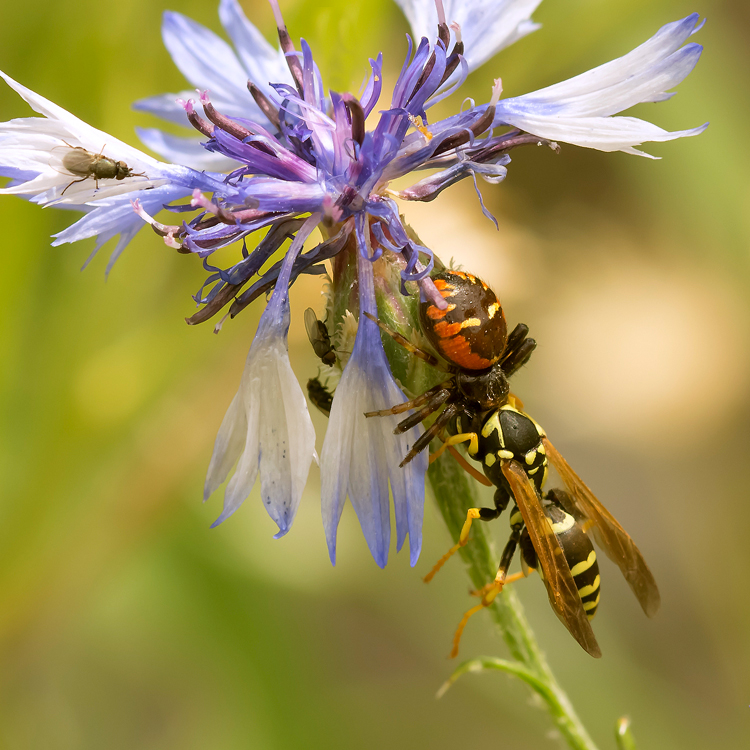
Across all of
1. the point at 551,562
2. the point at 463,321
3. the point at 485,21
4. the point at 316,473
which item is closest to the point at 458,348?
the point at 463,321

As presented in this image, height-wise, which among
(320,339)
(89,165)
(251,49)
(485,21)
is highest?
(485,21)

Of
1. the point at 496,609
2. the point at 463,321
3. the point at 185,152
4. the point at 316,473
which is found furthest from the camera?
the point at 316,473

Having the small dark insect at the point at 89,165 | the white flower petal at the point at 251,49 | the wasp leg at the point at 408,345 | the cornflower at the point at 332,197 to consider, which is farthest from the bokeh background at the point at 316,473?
the wasp leg at the point at 408,345

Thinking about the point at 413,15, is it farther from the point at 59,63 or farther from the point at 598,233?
the point at 598,233

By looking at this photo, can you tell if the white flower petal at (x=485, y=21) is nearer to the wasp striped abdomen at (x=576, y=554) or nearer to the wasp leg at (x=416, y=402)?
the wasp leg at (x=416, y=402)

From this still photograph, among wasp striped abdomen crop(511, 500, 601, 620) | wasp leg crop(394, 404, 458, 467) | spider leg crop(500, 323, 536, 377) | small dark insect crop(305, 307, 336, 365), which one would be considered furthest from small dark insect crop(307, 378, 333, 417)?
wasp striped abdomen crop(511, 500, 601, 620)

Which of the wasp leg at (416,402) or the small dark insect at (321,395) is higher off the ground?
the wasp leg at (416,402)

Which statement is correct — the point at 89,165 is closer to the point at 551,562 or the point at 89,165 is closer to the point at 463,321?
the point at 463,321
